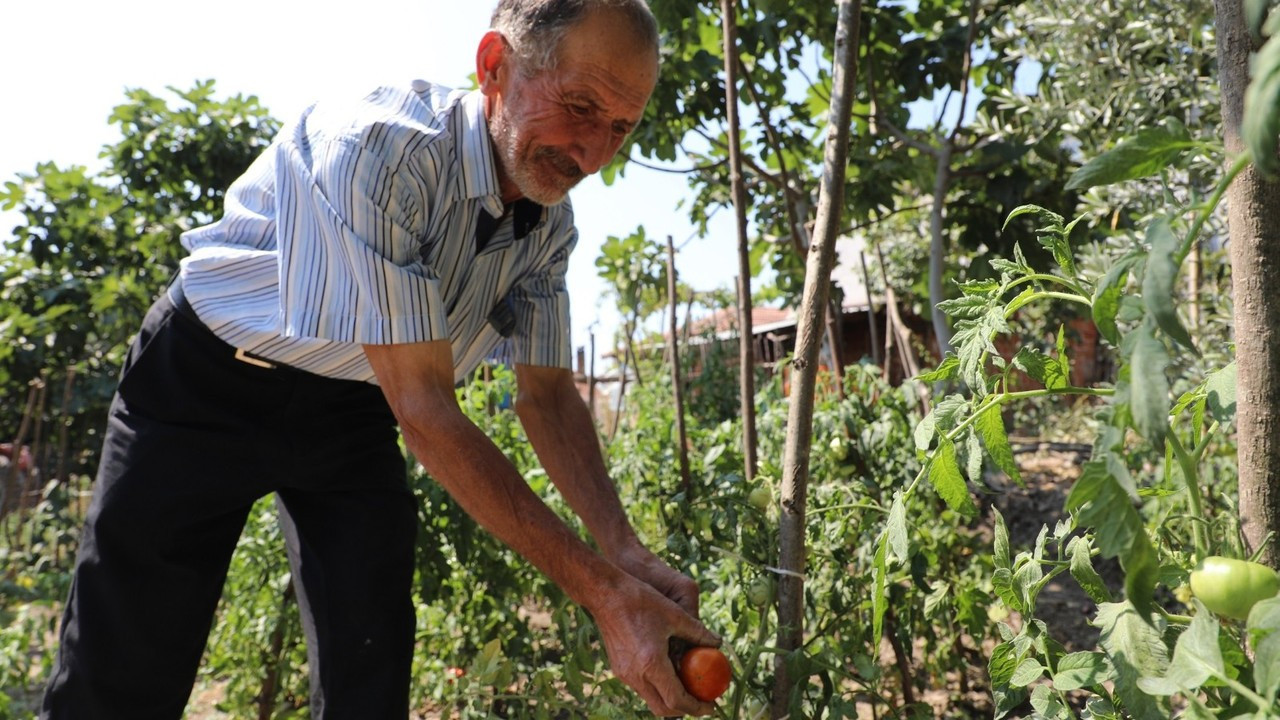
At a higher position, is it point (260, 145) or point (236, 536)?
point (260, 145)

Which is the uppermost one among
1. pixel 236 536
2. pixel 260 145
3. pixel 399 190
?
pixel 260 145

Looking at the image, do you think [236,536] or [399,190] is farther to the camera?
[236,536]

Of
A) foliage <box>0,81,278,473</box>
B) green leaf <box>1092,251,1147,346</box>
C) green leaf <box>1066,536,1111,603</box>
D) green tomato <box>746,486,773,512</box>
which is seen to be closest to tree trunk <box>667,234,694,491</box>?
green tomato <box>746,486,773,512</box>

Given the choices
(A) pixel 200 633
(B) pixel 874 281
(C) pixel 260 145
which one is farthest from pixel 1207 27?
(B) pixel 874 281

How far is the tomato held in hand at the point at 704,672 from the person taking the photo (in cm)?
141

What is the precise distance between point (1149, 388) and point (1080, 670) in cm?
43

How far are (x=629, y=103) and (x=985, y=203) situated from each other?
246 cm

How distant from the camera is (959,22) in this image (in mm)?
3832

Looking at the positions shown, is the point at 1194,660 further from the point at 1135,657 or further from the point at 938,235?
the point at 938,235

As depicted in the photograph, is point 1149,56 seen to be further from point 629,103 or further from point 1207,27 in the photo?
point 629,103

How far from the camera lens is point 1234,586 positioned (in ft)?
2.57

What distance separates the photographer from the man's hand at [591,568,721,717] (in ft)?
4.64

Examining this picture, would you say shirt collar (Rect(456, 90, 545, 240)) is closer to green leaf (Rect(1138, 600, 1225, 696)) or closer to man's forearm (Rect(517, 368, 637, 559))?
man's forearm (Rect(517, 368, 637, 559))

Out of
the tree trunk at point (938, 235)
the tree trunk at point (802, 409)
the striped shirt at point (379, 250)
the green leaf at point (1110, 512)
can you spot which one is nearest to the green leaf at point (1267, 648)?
the green leaf at point (1110, 512)
